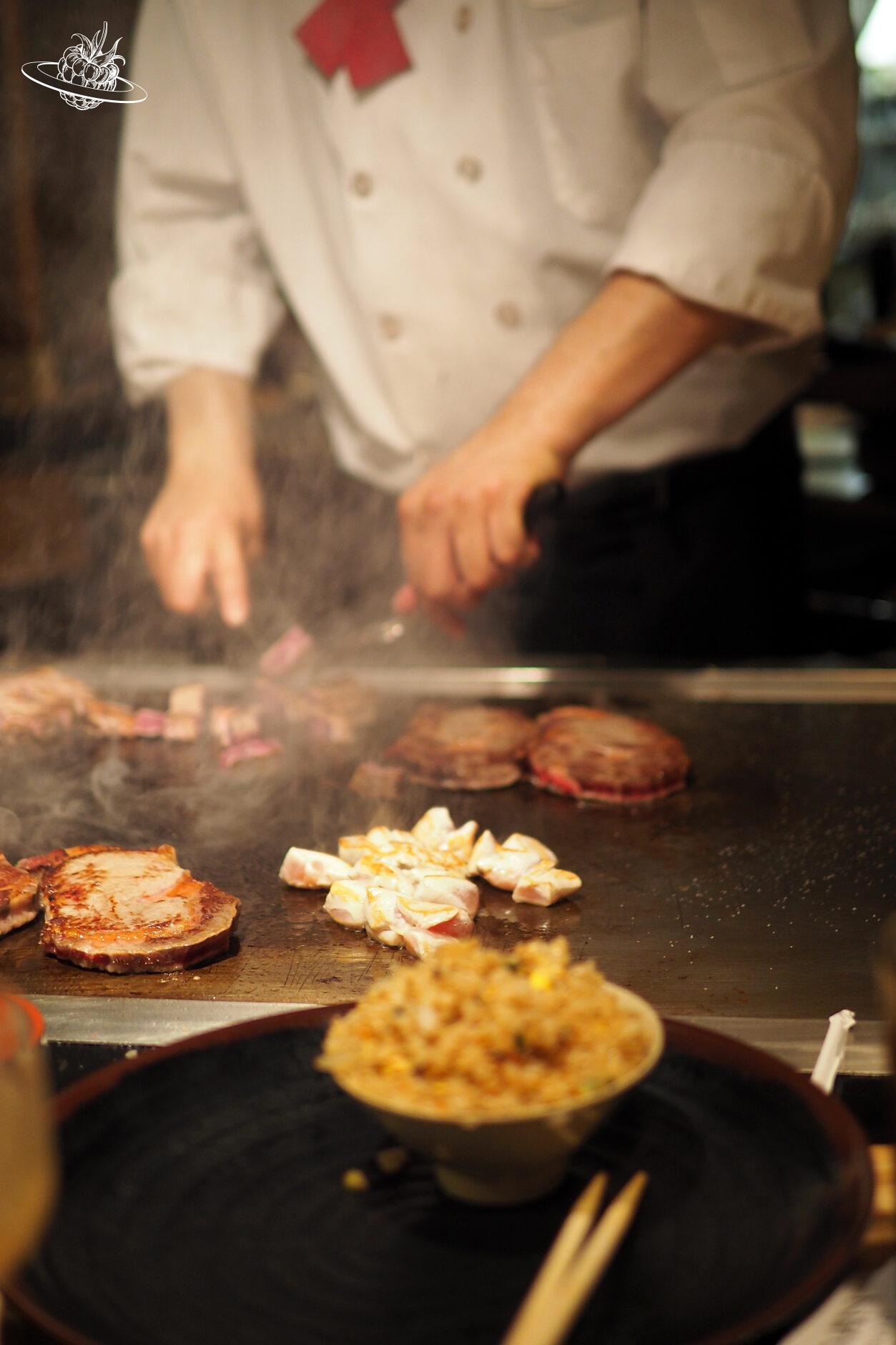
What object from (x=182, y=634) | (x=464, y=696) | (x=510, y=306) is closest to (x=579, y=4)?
(x=510, y=306)

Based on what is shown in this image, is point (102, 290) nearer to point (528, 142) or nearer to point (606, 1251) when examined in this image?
point (528, 142)

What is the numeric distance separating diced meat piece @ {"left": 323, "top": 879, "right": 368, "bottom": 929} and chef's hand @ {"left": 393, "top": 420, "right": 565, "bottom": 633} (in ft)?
2.56

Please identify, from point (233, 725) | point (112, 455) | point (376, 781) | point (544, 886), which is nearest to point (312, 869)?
point (544, 886)

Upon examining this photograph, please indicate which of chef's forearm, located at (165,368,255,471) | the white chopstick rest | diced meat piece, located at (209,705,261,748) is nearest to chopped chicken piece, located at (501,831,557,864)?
the white chopstick rest

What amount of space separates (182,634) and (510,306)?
122cm

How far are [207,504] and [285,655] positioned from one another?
35 centimetres

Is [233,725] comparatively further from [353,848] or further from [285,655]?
[353,848]

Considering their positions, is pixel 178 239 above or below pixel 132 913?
above

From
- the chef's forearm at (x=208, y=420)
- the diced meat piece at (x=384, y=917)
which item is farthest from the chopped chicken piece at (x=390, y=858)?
the chef's forearm at (x=208, y=420)

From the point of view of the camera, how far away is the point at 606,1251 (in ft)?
2.92

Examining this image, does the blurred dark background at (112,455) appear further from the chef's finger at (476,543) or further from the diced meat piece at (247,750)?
the chef's finger at (476,543)

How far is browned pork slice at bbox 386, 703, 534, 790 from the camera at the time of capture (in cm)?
217

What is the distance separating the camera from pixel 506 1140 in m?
0.92

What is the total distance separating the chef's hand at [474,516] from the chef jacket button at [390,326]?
1.97 ft
